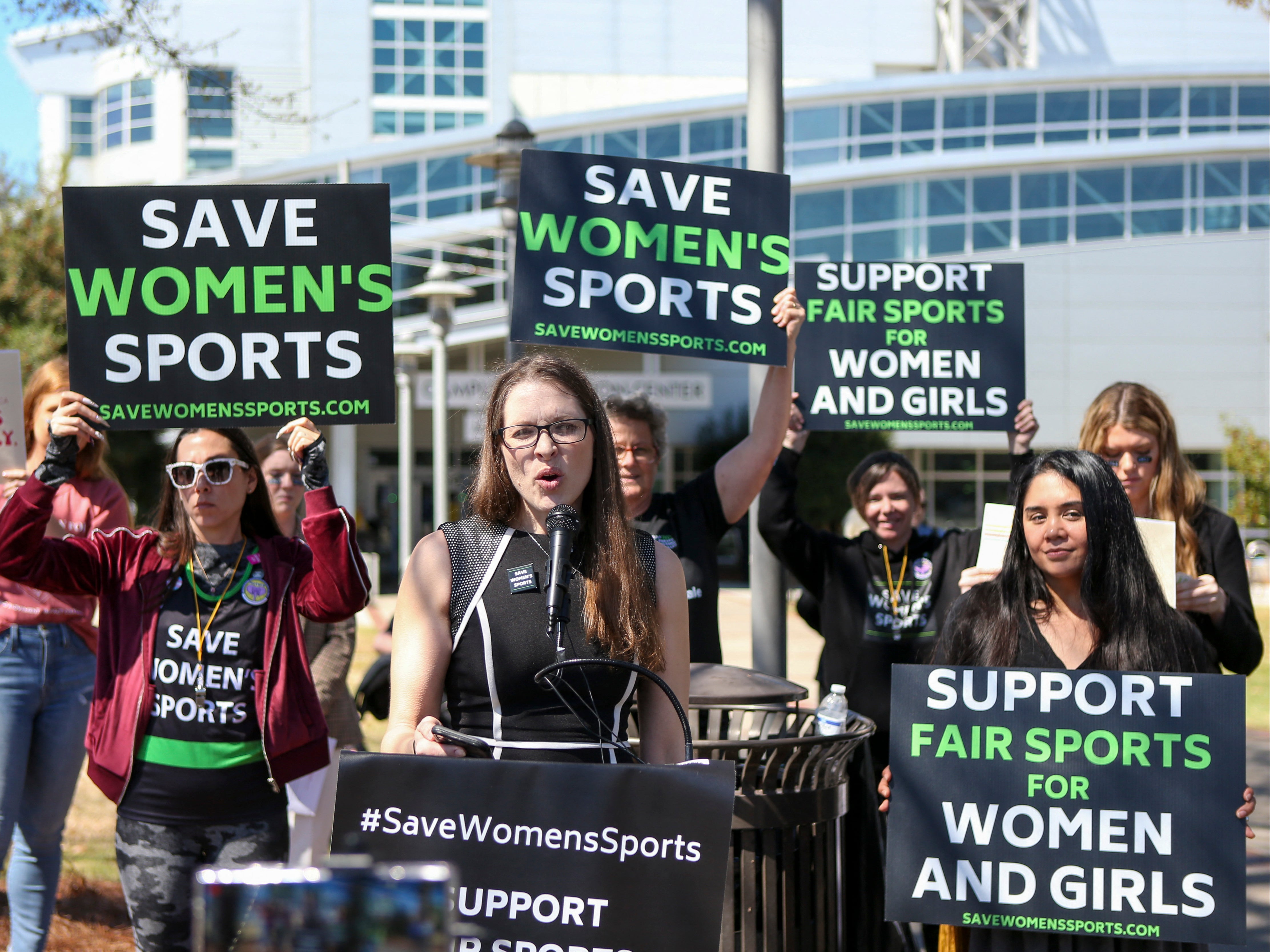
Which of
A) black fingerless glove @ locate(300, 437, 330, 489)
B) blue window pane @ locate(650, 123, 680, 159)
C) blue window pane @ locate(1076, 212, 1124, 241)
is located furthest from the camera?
blue window pane @ locate(650, 123, 680, 159)

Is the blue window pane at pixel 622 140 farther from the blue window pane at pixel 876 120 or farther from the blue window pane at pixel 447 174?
the blue window pane at pixel 876 120

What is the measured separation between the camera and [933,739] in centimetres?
307

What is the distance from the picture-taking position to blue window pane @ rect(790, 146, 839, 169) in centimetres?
Answer: 3512

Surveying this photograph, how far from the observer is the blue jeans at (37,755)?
413 centimetres

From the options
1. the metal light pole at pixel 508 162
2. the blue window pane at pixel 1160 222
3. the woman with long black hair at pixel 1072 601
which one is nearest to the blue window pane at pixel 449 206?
the blue window pane at pixel 1160 222

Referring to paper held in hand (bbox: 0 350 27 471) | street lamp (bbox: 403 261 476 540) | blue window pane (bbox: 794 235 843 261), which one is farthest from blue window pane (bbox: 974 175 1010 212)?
paper held in hand (bbox: 0 350 27 471)

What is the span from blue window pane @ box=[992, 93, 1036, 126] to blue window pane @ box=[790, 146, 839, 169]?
14.8ft

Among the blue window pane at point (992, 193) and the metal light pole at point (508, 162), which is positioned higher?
the blue window pane at point (992, 193)

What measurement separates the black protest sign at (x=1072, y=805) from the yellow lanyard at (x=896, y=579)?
6.39 ft

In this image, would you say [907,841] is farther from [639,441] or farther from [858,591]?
[858,591]

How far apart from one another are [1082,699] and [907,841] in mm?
545

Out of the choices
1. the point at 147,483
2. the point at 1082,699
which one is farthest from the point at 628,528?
the point at 147,483

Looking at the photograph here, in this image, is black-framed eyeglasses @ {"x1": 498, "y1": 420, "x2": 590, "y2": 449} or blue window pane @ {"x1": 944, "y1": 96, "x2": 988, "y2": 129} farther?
blue window pane @ {"x1": 944, "y1": 96, "x2": 988, "y2": 129}

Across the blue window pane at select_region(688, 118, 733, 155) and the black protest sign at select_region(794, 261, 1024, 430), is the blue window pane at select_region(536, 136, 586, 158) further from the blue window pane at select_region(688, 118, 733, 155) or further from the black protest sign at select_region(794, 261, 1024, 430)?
the black protest sign at select_region(794, 261, 1024, 430)
